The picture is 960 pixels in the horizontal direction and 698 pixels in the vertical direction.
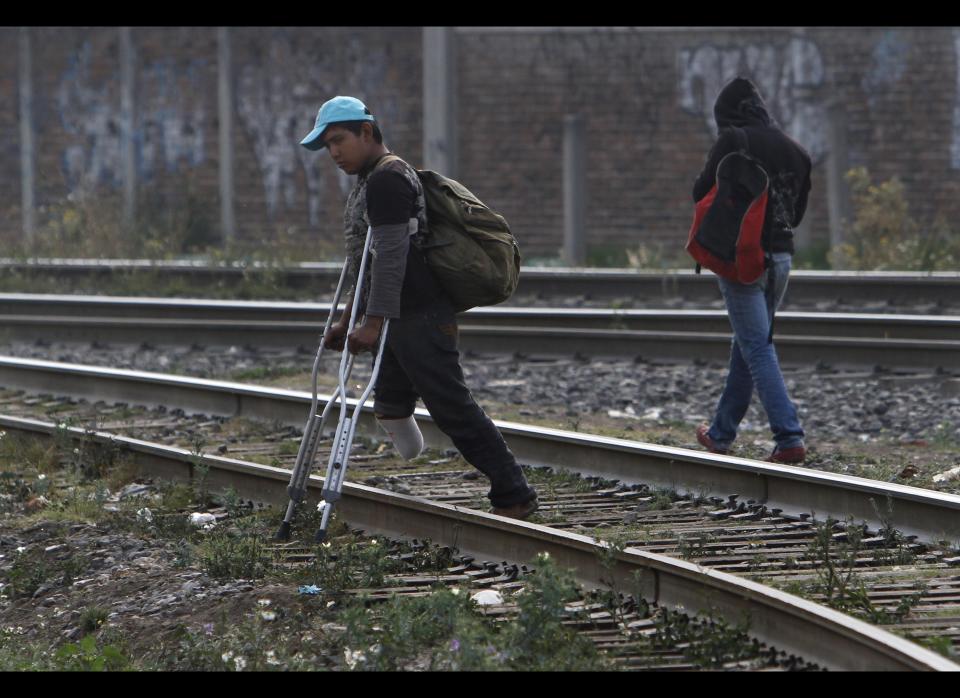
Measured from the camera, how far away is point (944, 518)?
5.75 metres

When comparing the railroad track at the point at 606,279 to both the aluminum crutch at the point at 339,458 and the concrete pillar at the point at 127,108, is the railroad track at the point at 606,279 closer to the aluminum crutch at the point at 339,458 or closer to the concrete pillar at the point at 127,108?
the concrete pillar at the point at 127,108

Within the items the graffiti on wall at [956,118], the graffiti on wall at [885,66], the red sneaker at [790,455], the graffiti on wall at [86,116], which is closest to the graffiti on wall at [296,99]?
the graffiti on wall at [86,116]

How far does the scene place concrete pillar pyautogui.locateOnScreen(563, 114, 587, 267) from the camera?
17.2m

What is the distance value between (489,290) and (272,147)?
1518 cm

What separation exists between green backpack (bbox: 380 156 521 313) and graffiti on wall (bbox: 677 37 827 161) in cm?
1385

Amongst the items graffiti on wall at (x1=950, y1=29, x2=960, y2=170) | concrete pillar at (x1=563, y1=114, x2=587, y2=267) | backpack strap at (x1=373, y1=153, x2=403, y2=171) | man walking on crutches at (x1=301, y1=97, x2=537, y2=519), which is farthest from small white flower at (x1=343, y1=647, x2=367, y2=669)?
graffiti on wall at (x1=950, y1=29, x2=960, y2=170)

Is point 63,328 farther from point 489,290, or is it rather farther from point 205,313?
point 489,290

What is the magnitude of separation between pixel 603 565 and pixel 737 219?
2.63 metres

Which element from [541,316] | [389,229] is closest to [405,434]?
[389,229]

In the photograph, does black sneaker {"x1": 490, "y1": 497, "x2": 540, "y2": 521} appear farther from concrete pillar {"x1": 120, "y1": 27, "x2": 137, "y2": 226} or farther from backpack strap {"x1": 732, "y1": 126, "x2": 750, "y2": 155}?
concrete pillar {"x1": 120, "y1": 27, "x2": 137, "y2": 226}

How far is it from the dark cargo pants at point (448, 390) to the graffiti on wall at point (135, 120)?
50.8 feet

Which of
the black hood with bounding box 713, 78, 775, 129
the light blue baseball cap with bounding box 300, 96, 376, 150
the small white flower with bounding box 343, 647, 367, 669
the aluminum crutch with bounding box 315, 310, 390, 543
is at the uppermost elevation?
the black hood with bounding box 713, 78, 775, 129

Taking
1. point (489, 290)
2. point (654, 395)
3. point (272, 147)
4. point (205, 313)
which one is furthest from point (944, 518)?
point (272, 147)

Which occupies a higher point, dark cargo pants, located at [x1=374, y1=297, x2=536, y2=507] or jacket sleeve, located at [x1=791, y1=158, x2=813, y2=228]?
jacket sleeve, located at [x1=791, y1=158, x2=813, y2=228]
